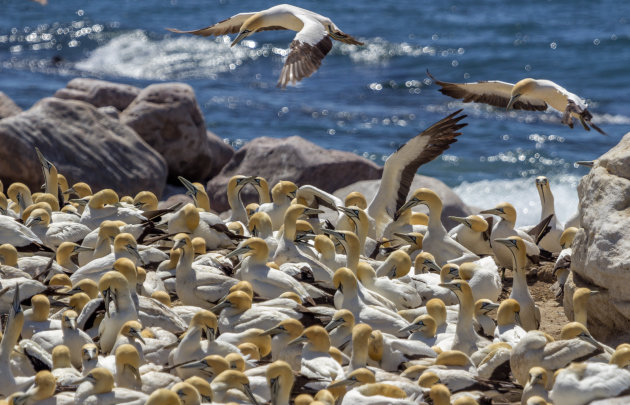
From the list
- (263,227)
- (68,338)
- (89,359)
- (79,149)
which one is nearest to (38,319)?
(68,338)

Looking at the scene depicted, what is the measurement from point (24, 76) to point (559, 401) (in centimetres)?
2421

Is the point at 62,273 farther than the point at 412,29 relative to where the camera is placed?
No

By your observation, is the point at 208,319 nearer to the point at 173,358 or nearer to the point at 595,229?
the point at 173,358

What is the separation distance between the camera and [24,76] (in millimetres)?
28281

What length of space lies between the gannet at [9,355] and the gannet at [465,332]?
2699 mm

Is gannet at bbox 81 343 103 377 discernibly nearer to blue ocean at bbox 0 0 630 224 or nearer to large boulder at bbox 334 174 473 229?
large boulder at bbox 334 174 473 229

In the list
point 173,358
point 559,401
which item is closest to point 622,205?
point 559,401

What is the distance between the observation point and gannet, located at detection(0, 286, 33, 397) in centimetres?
633

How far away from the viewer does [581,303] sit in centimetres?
771

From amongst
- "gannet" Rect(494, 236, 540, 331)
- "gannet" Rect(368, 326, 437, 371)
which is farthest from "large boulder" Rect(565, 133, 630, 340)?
"gannet" Rect(368, 326, 437, 371)

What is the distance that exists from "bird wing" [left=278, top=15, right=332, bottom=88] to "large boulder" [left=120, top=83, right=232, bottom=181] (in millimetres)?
6594

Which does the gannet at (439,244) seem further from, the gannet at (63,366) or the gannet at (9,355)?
the gannet at (9,355)

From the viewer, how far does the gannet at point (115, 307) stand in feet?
23.5

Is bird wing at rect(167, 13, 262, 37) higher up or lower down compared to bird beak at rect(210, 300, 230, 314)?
higher up
